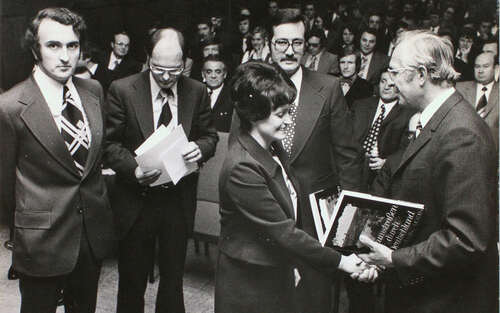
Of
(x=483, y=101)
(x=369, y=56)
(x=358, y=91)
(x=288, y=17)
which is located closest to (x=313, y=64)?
(x=369, y=56)

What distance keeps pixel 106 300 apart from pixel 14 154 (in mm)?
1730

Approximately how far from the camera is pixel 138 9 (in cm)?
1011

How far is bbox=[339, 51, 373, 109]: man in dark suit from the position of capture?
5.33 metres

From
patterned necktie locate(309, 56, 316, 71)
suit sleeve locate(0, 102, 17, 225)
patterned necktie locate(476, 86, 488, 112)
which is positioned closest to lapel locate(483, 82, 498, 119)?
patterned necktie locate(476, 86, 488, 112)

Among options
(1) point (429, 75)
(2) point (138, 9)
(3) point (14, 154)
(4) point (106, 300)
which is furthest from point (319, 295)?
(2) point (138, 9)

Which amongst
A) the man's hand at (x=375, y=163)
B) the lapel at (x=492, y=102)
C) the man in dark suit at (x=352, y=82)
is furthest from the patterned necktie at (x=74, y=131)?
the man in dark suit at (x=352, y=82)

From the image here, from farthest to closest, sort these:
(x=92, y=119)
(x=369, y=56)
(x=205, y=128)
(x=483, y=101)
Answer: (x=369, y=56)
(x=483, y=101)
(x=205, y=128)
(x=92, y=119)

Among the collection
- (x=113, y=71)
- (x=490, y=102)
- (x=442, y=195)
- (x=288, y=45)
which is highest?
(x=288, y=45)

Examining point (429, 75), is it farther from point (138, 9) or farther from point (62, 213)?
point (138, 9)

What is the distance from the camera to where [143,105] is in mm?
2828

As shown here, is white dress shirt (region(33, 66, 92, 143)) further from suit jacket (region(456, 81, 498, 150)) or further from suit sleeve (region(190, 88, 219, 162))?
suit jacket (region(456, 81, 498, 150))

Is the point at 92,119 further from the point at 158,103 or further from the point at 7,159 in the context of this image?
the point at 158,103

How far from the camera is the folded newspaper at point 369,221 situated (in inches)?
76.5

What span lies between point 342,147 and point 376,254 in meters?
0.77
